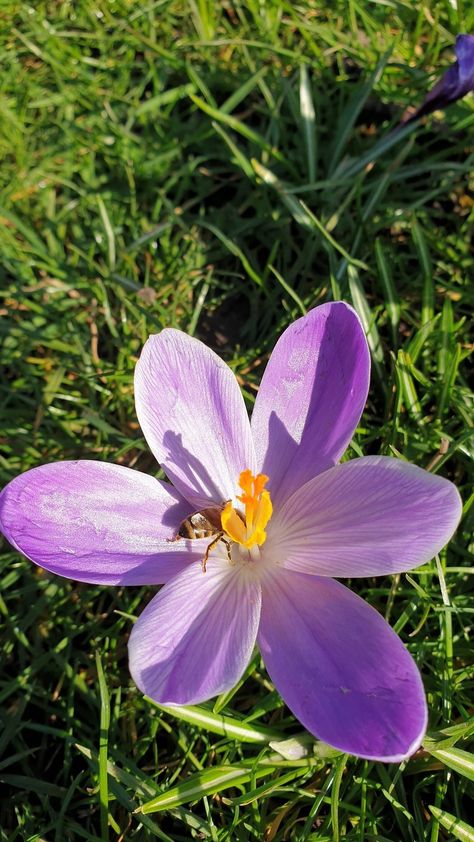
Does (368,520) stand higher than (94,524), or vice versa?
(368,520)

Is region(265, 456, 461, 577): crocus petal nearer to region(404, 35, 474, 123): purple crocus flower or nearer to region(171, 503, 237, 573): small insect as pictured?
region(171, 503, 237, 573): small insect

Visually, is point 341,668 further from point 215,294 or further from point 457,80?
point 457,80

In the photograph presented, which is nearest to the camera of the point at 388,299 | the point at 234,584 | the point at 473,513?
the point at 234,584

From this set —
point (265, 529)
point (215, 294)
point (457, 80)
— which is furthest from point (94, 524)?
point (457, 80)

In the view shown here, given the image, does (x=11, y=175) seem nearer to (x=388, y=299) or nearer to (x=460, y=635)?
(x=388, y=299)

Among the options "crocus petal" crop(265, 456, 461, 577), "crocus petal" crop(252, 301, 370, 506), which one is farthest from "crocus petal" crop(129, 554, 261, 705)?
"crocus petal" crop(252, 301, 370, 506)

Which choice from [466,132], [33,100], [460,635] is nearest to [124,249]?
[33,100]
